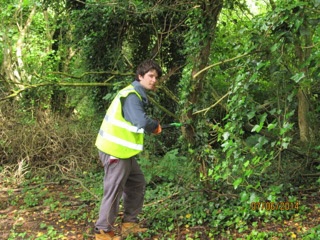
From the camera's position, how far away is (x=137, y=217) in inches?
179

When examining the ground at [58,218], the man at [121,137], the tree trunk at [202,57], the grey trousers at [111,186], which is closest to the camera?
the man at [121,137]

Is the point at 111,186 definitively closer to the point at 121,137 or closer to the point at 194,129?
the point at 121,137

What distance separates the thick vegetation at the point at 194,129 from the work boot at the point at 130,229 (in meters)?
0.13

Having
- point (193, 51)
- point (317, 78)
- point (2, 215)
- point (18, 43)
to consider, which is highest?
point (18, 43)

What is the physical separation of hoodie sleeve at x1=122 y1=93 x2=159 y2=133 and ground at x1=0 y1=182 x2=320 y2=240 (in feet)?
4.45

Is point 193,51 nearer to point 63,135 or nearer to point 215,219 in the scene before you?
point 215,219

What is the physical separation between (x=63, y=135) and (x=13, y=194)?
1.65m

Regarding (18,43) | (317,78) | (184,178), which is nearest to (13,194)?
(184,178)

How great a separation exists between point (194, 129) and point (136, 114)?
1130mm

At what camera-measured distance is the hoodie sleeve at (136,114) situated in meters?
3.66

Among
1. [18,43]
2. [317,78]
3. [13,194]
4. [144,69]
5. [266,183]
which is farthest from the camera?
[18,43]

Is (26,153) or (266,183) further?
(26,153)
